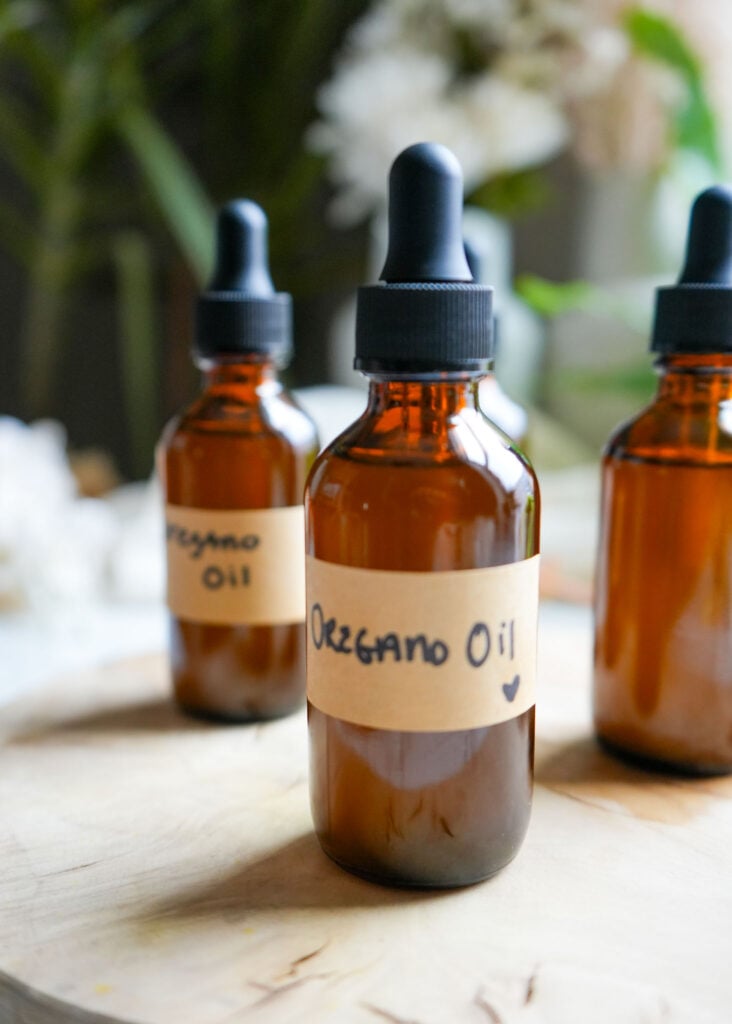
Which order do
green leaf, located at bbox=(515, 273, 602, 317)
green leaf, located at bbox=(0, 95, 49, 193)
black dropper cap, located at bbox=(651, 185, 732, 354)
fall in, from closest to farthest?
1. black dropper cap, located at bbox=(651, 185, 732, 354)
2. green leaf, located at bbox=(515, 273, 602, 317)
3. green leaf, located at bbox=(0, 95, 49, 193)

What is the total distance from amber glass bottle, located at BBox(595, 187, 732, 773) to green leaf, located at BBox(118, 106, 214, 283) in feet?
1.90

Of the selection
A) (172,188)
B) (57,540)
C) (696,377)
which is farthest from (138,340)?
(696,377)

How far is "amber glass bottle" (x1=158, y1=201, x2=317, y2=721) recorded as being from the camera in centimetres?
51

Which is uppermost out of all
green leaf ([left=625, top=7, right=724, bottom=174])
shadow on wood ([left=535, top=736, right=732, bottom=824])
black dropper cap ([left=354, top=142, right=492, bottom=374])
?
green leaf ([left=625, top=7, right=724, bottom=174])

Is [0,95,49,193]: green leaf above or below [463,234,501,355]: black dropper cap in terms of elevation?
above

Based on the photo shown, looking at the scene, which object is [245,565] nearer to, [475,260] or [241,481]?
[241,481]

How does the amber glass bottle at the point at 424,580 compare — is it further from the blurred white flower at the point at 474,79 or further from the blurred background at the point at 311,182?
the blurred white flower at the point at 474,79

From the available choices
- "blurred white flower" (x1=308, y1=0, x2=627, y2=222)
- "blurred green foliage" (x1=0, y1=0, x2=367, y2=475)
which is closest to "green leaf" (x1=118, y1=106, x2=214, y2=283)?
"blurred green foliage" (x1=0, y1=0, x2=367, y2=475)

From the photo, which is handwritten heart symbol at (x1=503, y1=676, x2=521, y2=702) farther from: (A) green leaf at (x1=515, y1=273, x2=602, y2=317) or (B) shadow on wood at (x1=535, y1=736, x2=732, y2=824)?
(A) green leaf at (x1=515, y1=273, x2=602, y2=317)

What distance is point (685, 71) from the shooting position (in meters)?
0.71

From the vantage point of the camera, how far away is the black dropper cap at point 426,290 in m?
0.35

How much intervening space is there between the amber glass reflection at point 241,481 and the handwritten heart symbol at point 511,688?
18 cm

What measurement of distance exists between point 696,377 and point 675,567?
3.5 inches

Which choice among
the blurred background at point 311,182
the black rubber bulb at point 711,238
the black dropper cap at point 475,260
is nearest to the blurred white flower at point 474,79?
the blurred background at point 311,182
